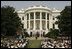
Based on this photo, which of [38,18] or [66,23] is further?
[38,18]

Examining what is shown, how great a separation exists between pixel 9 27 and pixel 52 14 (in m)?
45.7

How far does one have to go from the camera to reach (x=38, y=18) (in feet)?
212

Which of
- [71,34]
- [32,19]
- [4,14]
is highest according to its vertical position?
[4,14]

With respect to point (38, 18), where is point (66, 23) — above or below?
above

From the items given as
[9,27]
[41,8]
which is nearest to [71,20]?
[9,27]

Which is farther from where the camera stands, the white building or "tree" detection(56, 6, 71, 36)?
the white building

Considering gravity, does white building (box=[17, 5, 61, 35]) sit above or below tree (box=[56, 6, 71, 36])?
below

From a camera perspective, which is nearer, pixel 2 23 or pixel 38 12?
pixel 2 23

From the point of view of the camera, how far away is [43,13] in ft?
213

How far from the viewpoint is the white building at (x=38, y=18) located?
63.2m

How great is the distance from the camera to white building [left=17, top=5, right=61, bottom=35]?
63.2 meters

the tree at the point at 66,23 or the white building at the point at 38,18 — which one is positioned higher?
the tree at the point at 66,23

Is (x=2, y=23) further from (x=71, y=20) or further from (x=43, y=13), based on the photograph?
(x=43, y=13)

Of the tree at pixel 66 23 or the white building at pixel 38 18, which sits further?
the white building at pixel 38 18
